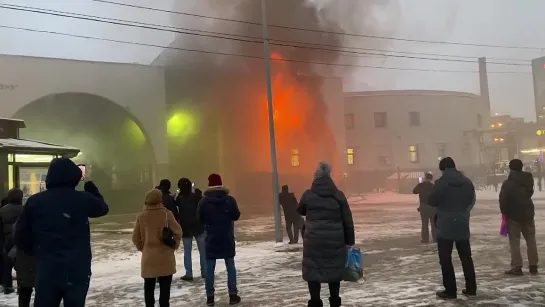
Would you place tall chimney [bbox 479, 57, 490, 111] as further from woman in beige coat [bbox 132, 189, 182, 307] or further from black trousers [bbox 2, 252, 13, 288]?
woman in beige coat [bbox 132, 189, 182, 307]

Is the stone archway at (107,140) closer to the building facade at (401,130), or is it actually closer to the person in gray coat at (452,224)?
the building facade at (401,130)

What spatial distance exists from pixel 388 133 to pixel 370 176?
4296mm

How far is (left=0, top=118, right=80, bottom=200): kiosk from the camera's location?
1255 cm

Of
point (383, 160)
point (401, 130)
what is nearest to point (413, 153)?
point (401, 130)

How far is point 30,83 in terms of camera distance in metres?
24.8

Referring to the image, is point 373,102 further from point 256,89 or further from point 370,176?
point 256,89

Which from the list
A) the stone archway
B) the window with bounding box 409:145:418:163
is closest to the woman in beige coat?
the stone archway

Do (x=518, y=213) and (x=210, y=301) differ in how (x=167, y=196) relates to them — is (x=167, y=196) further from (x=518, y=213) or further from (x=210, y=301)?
(x=518, y=213)

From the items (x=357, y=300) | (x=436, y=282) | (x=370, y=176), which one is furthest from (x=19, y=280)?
(x=370, y=176)

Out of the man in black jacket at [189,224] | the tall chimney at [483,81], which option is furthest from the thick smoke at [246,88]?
the tall chimney at [483,81]

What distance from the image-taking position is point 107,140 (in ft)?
97.6

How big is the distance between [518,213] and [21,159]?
11944mm

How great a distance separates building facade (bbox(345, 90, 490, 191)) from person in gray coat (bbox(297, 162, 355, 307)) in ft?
123

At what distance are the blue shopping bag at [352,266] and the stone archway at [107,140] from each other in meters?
24.1
